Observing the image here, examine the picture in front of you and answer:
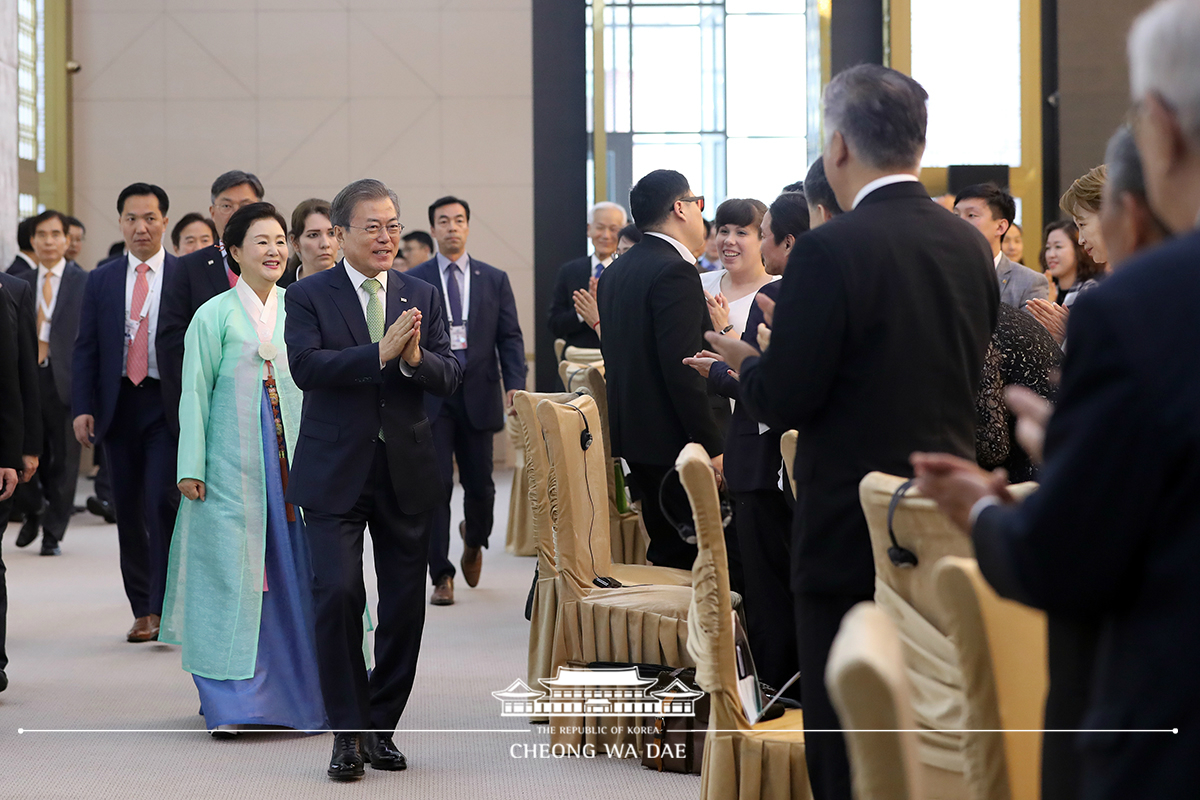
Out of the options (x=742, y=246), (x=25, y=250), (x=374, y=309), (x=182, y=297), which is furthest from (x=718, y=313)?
(x=25, y=250)

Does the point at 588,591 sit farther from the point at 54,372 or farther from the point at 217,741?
the point at 54,372

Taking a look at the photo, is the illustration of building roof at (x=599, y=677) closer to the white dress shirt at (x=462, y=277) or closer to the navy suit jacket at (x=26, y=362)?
the navy suit jacket at (x=26, y=362)

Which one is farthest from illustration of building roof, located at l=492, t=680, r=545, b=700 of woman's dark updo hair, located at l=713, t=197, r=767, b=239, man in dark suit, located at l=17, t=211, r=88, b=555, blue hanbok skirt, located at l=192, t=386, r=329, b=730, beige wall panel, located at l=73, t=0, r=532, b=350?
beige wall panel, located at l=73, t=0, r=532, b=350

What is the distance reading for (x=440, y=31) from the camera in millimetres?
9953

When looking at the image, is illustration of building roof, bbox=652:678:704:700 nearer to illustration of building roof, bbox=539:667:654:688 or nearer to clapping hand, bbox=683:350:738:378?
illustration of building roof, bbox=539:667:654:688

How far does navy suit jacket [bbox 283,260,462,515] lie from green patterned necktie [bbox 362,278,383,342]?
18 mm

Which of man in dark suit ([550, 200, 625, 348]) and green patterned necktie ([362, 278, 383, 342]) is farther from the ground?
man in dark suit ([550, 200, 625, 348])

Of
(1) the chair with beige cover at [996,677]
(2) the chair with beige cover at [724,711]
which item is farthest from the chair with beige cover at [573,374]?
(1) the chair with beige cover at [996,677]

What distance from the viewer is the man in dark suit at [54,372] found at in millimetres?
6691

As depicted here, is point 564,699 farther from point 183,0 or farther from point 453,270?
point 183,0

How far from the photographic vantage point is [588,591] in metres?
3.47

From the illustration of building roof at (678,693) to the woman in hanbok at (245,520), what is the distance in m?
1.10

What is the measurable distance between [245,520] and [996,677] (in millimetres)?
2621

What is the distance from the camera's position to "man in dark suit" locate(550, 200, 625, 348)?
670 cm
